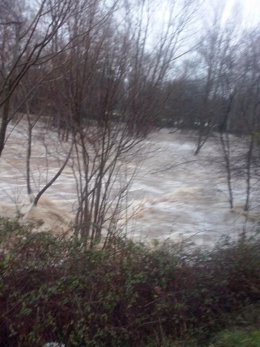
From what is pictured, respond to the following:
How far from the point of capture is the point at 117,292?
18.1ft

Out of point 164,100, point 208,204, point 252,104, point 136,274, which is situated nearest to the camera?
point 136,274

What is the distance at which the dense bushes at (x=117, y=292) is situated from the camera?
4.99m

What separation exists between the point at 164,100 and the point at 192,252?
12.1 feet

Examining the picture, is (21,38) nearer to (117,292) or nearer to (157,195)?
(117,292)

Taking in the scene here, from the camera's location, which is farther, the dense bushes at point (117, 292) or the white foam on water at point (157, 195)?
the white foam on water at point (157, 195)

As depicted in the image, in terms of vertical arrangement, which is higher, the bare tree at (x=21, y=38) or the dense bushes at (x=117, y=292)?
the bare tree at (x=21, y=38)

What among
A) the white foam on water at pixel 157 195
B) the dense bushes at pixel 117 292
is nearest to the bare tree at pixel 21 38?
the dense bushes at pixel 117 292

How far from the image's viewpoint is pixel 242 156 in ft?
41.4

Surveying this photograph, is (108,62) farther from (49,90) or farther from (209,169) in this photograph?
(209,169)

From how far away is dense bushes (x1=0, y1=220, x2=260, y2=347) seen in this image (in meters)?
4.99

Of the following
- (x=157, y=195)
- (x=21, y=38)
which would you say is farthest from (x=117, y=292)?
(x=157, y=195)

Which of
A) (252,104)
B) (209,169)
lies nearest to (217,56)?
(209,169)

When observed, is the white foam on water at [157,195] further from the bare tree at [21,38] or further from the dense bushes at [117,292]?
the bare tree at [21,38]

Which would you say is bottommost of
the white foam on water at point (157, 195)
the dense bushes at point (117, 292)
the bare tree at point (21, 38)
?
the white foam on water at point (157, 195)
